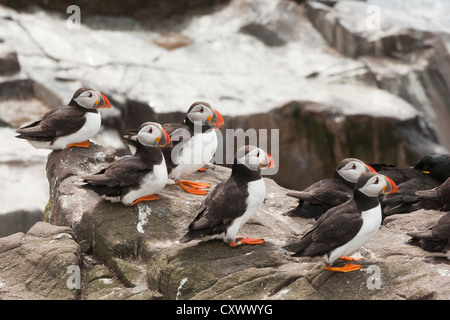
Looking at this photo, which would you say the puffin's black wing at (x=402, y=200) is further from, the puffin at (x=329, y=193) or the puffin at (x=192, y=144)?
the puffin at (x=192, y=144)

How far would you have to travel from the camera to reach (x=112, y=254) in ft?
20.2

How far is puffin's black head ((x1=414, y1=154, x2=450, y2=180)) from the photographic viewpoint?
8.11 meters

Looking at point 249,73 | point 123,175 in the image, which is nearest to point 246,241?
point 123,175

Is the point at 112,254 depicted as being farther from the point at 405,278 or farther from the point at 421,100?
the point at 421,100

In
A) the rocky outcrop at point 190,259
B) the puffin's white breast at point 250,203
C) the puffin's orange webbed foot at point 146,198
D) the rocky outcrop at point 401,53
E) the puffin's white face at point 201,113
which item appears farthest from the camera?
the rocky outcrop at point 401,53

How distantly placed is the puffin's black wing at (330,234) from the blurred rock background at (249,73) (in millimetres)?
6086

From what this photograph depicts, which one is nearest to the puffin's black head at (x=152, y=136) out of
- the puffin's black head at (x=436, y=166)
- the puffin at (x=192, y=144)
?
the puffin at (x=192, y=144)

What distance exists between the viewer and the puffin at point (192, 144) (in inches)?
283

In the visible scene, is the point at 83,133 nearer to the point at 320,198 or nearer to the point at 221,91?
the point at 320,198

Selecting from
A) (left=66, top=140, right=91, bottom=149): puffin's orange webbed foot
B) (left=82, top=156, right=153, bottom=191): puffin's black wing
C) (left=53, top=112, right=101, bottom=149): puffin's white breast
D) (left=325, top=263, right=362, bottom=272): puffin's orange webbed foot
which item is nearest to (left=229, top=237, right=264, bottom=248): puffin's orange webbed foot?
(left=325, top=263, right=362, bottom=272): puffin's orange webbed foot

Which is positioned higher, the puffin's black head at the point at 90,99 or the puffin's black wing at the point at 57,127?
the puffin's black head at the point at 90,99

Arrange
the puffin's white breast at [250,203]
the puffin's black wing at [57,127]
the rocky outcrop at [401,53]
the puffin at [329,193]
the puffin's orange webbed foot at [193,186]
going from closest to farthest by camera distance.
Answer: the puffin's white breast at [250,203]
the puffin at [329,193]
the puffin's orange webbed foot at [193,186]
the puffin's black wing at [57,127]
the rocky outcrop at [401,53]

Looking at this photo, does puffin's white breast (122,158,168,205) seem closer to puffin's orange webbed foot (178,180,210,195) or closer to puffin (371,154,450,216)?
puffin's orange webbed foot (178,180,210,195)

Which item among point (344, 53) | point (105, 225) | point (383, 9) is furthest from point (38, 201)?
point (383, 9)
